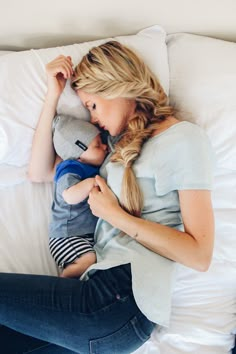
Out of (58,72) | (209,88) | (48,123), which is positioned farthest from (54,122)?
(209,88)

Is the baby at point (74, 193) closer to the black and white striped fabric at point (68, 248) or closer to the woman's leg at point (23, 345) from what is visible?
the black and white striped fabric at point (68, 248)

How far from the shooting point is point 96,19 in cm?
144

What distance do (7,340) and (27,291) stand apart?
0.14m

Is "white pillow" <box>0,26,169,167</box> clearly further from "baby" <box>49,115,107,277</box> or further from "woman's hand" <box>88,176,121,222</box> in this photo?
"woman's hand" <box>88,176,121,222</box>

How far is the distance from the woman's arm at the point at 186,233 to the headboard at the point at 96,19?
64 cm

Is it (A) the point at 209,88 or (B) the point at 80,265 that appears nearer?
(B) the point at 80,265

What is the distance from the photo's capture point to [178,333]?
45.7 inches

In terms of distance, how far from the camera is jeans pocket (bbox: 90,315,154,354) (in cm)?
110

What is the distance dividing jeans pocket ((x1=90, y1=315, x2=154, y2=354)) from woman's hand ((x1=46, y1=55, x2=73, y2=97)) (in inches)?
25.4

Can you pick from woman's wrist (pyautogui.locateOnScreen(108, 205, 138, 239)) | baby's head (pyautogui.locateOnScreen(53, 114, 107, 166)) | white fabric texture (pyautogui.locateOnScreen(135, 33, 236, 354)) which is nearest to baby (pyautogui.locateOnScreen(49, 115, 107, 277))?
baby's head (pyautogui.locateOnScreen(53, 114, 107, 166))

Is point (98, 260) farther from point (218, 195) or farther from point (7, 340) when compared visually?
point (218, 195)

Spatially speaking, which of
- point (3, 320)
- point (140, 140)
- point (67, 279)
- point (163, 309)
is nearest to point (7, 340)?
point (3, 320)

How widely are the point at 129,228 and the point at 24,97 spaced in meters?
0.49

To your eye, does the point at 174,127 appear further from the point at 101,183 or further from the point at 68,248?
the point at 68,248
